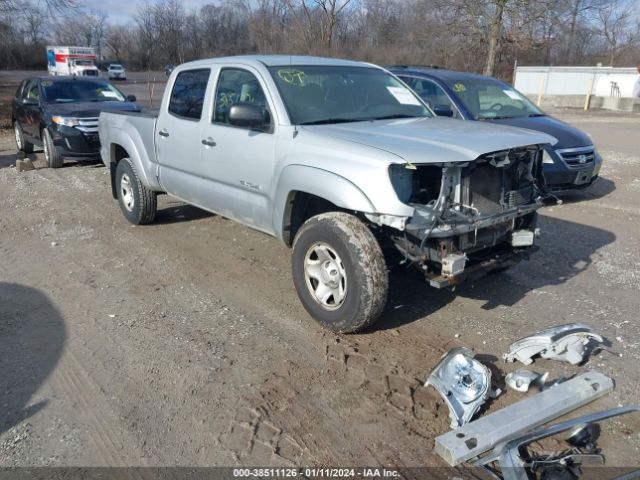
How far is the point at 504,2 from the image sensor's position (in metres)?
28.1

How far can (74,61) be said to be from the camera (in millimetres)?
48062

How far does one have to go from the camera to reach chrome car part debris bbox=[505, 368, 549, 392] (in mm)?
3441

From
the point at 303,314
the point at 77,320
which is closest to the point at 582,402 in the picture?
the point at 303,314

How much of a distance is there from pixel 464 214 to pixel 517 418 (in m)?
1.41

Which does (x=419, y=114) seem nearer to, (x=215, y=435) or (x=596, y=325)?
(x=596, y=325)

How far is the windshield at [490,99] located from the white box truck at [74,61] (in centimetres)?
4479

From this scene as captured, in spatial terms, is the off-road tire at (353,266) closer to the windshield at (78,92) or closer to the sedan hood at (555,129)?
the sedan hood at (555,129)

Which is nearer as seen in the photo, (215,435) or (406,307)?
(215,435)

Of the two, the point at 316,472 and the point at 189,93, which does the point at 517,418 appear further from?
the point at 189,93

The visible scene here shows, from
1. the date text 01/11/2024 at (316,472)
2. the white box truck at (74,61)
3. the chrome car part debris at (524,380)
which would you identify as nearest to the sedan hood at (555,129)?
the chrome car part debris at (524,380)

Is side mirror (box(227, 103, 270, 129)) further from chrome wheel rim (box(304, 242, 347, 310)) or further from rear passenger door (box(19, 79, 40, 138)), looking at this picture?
rear passenger door (box(19, 79, 40, 138))

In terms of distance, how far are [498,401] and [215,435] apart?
67.2 inches

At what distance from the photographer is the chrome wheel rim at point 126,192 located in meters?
6.84

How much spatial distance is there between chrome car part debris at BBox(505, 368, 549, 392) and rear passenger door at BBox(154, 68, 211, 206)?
340 cm
